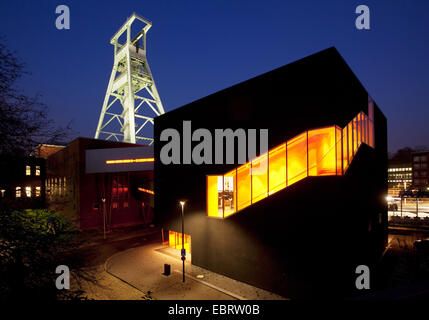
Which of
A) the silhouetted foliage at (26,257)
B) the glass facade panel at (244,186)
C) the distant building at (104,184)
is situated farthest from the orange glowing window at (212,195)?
the distant building at (104,184)

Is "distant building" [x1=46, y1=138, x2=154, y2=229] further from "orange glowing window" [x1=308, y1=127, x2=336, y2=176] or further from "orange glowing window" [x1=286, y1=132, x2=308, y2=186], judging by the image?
"orange glowing window" [x1=308, y1=127, x2=336, y2=176]

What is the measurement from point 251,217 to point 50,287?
10.0 m

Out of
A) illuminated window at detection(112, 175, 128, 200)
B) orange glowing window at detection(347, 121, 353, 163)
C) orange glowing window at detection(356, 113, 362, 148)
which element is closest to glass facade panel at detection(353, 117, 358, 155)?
orange glowing window at detection(356, 113, 362, 148)

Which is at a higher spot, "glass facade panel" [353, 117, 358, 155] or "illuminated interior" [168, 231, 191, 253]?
"glass facade panel" [353, 117, 358, 155]

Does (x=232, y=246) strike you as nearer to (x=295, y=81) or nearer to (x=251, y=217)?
(x=251, y=217)

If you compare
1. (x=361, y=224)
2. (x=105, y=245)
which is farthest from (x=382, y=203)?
(x=105, y=245)

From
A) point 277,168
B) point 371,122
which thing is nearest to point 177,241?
point 277,168

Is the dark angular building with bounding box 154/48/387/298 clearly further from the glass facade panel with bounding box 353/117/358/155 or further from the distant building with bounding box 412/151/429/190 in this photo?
the distant building with bounding box 412/151/429/190

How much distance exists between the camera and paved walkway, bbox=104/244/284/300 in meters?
12.4

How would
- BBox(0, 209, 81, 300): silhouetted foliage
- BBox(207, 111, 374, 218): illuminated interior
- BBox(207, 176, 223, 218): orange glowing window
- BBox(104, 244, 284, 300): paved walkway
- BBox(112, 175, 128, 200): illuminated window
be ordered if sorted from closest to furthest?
BBox(0, 209, 81, 300): silhouetted foliage, BBox(207, 111, 374, 218): illuminated interior, BBox(104, 244, 284, 300): paved walkway, BBox(207, 176, 223, 218): orange glowing window, BBox(112, 175, 128, 200): illuminated window

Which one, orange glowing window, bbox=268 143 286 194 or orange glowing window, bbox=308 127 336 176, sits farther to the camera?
orange glowing window, bbox=268 143 286 194

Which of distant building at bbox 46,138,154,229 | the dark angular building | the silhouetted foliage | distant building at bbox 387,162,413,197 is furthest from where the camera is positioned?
distant building at bbox 387,162,413,197

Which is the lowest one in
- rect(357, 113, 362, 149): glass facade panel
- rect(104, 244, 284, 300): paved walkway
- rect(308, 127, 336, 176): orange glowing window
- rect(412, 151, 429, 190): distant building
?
rect(104, 244, 284, 300): paved walkway

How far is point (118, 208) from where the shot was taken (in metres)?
30.3
